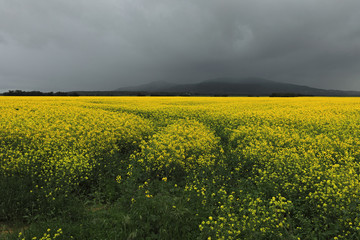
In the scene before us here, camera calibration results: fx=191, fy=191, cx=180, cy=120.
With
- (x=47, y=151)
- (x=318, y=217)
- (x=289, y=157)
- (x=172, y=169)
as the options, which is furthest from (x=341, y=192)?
(x=47, y=151)

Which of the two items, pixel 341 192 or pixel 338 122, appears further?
pixel 338 122

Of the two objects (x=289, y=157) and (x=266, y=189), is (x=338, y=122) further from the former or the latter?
(x=266, y=189)

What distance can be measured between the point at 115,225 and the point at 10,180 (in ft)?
12.0

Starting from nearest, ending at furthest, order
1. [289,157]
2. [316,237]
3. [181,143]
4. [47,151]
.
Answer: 1. [316,237]
2. [289,157]
3. [47,151]
4. [181,143]

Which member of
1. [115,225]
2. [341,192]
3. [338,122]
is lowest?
[115,225]

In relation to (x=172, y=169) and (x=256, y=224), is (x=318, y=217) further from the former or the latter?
(x=172, y=169)

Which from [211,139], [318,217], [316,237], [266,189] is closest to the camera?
[316,237]

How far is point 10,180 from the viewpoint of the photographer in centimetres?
537

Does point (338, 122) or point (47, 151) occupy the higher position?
point (338, 122)

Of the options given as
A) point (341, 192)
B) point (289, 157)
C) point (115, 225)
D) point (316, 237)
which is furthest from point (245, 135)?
point (115, 225)

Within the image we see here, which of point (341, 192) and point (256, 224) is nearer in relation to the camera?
point (256, 224)

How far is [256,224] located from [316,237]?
44.1 inches

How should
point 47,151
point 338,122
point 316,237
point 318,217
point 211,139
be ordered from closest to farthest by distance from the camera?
point 316,237, point 318,217, point 47,151, point 211,139, point 338,122

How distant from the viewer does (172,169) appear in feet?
21.6
